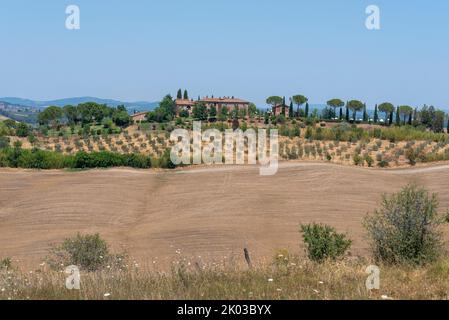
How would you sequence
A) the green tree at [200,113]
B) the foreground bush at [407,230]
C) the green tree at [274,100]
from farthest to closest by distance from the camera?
the green tree at [274,100]
the green tree at [200,113]
the foreground bush at [407,230]

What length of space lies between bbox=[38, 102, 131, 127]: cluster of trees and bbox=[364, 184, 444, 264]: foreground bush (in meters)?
56.0

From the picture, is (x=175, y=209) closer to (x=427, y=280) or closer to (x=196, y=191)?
(x=196, y=191)

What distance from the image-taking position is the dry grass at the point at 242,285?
24.1 feet

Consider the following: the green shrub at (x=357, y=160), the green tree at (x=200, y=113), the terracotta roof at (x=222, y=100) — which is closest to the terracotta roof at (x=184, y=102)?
the terracotta roof at (x=222, y=100)

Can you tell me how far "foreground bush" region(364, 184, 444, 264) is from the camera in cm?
1168

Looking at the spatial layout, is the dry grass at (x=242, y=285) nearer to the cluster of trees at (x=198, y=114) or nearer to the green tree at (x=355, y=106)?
the cluster of trees at (x=198, y=114)

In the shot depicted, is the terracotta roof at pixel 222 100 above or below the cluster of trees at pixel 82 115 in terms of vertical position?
above

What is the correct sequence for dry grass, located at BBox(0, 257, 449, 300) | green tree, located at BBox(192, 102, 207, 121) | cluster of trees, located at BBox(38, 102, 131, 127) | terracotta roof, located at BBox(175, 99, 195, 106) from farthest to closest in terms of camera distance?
terracotta roof, located at BBox(175, 99, 195, 106) → green tree, located at BBox(192, 102, 207, 121) → cluster of trees, located at BBox(38, 102, 131, 127) → dry grass, located at BBox(0, 257, 449, 300)

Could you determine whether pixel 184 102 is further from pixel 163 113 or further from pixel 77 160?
pixel 77 160

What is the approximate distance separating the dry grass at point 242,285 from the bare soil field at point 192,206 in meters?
5.63

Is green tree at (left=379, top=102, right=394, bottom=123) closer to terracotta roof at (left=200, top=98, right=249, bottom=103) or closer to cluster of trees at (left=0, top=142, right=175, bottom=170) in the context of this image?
terracotta roof at (left=200, top=98, right=249, bottom=103)

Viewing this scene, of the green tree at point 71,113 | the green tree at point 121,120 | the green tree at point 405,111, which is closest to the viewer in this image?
the green tree at point 121,120

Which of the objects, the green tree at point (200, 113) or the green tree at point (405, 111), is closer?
the green tree at point (200, 113)

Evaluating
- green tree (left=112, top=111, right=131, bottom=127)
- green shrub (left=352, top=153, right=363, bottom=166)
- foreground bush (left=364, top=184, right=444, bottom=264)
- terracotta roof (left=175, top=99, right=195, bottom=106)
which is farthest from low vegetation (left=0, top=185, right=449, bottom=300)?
terracotta roof (left=175, top=99, right=195, bottom=106)
